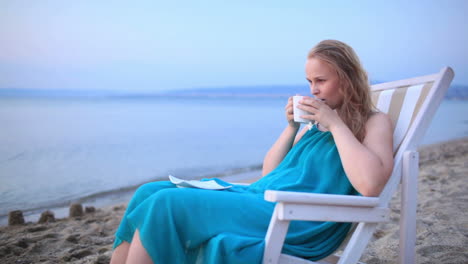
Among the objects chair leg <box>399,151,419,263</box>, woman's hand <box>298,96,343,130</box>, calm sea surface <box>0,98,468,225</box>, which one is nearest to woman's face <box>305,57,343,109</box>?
woman's hand <box>298,96,343,130</box>

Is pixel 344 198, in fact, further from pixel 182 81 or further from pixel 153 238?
pixel 182 81

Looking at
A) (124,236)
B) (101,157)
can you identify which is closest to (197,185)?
(124,236)

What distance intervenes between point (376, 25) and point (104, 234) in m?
15.1

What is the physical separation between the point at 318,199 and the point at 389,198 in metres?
0.46

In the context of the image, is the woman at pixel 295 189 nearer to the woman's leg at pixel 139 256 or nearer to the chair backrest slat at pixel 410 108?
the woman's leg at pixel 139 256

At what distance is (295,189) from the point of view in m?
2.03

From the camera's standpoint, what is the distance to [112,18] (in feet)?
61.3

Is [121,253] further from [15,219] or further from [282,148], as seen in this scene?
[15,219]

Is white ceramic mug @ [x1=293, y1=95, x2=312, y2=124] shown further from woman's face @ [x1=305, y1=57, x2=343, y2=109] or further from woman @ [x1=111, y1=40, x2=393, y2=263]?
woman's face @ [x1=305, y1=57, x2=343, y2=109]

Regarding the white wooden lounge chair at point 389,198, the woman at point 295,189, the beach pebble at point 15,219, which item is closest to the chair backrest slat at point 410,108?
the white wooden lounge chair at point 389,198

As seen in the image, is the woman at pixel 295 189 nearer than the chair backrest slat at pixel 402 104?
Yes

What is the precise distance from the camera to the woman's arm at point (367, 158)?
1769mm

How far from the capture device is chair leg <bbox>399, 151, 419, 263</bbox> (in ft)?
6.27

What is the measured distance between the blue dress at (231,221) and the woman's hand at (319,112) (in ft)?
0.66
